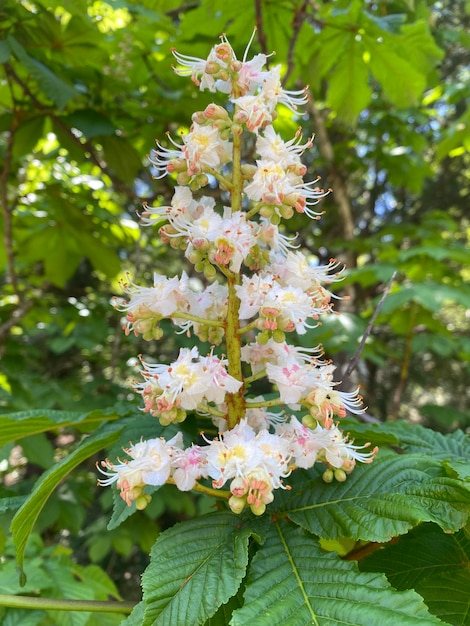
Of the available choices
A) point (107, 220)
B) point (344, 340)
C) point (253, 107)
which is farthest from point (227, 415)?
point (107, 220)

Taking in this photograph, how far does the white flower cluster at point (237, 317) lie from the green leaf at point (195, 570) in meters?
0.06

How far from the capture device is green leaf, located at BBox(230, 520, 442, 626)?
0.70 metres

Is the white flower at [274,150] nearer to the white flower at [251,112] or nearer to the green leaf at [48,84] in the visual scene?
the white flower at [251,112]

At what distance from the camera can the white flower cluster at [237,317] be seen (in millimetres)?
900

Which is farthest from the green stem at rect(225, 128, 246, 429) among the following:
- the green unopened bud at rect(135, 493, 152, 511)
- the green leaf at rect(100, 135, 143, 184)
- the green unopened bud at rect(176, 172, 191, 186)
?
the green leaf at rect(100, 135, 143, 184)

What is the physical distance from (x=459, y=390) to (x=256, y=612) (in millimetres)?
6257

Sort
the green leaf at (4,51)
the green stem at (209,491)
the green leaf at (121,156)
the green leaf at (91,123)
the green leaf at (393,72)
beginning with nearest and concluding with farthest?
the green stem at (209,491)
the green leaf at (4,51)
the green leaf at (91,123)
the green leaf at (393,72)
the green leaf at (121,156)

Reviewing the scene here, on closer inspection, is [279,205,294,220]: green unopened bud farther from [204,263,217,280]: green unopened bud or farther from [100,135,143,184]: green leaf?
[100,135,143,184]: green leaf

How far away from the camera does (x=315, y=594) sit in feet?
2.52

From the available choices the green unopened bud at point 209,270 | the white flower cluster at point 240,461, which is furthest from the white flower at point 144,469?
the green unopened bud at point 209,270

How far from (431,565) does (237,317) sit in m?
0.59

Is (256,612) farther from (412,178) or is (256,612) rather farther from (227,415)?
(412,178)

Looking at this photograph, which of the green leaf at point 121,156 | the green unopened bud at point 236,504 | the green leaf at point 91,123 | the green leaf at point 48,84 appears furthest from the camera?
the green leaf at point 121,156

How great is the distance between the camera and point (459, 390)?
6.35 m
